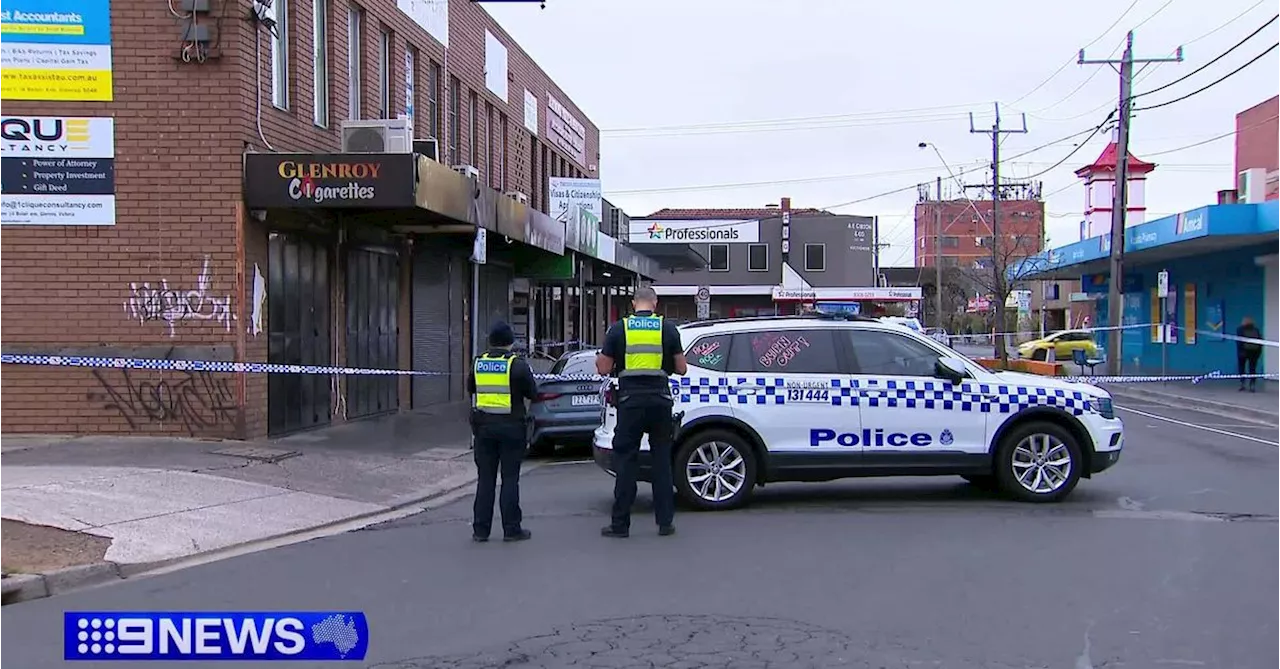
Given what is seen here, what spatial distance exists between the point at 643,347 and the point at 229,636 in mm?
5428

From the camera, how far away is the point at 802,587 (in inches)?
279

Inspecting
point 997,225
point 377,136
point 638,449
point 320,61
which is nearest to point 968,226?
point 997,225

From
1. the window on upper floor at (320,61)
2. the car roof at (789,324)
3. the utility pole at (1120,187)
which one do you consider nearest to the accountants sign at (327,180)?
the window on upper floor at (320,61)

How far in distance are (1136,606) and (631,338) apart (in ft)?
13.0

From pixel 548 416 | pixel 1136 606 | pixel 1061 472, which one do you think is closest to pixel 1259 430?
pixel 1061 472

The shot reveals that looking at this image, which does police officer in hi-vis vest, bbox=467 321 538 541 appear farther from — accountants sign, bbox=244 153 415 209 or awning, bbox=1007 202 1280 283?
awning, bbox=1007 202 1280 283

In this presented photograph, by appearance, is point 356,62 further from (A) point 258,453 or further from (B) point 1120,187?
(B) point 1120,187

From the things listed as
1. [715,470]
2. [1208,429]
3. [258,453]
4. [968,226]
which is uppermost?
[968,226]

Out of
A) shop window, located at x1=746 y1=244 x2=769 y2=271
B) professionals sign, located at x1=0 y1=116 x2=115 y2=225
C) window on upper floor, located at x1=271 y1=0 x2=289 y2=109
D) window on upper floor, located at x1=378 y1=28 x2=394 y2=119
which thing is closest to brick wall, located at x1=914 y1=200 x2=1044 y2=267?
shop window, located at x1=746 y1=244 x2=769 y2=271

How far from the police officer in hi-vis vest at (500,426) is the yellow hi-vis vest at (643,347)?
0.80m

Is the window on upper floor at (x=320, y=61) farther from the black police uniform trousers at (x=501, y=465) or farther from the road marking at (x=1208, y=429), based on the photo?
the road marking at (x=1208, y=429)

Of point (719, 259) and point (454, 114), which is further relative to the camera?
point (719, 259)

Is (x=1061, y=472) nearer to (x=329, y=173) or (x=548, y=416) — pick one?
(x=548, y=416)

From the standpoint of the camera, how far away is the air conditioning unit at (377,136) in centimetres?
1528
